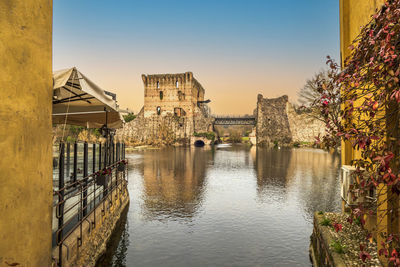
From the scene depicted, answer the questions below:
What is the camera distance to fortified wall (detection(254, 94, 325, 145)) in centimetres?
5188

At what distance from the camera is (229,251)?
5609 millimetres

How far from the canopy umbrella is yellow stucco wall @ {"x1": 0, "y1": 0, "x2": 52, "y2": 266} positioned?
0.35 metres

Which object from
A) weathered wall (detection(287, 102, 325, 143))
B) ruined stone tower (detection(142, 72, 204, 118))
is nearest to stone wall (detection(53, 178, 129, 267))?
ruined stone tower (detection(142, 72, 204, 118))

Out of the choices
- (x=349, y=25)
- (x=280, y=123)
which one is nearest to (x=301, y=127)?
(x=280, y=123)

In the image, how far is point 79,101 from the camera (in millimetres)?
5926

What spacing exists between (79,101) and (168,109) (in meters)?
49.7

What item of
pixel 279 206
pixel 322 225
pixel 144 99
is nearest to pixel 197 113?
pixel 144 99

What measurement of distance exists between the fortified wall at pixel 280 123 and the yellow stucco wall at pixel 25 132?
50399mm

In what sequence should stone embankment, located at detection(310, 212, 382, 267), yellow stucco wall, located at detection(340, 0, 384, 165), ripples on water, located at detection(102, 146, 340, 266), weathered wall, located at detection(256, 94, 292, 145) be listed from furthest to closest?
weathered wall, located at detection(256, 94, 292, 145) → yellow stucco wall, located at detection(340, 0, 384, 165) → ripples on water, located at detection(102, 146, 340, 266) → stone embankment, located at detection(310, 212, 382, 267)

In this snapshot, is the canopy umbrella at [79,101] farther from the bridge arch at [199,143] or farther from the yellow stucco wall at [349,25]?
the bridge arch at [199,143]

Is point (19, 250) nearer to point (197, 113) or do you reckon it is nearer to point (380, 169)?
point (380, 169)


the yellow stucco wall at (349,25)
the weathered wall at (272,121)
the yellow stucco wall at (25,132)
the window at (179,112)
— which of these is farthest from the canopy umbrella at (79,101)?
the weathered wall at (272,121)

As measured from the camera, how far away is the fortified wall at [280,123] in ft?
170

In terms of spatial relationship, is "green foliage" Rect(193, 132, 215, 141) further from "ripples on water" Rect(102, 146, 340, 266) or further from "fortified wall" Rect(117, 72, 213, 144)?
"ripples on water" Rect(102, 146, 340, 266)
